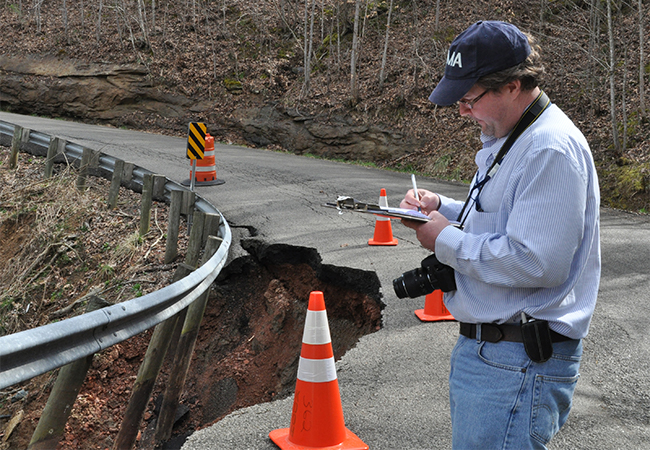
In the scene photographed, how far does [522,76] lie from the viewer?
189 cm

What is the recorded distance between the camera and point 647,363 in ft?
14.8

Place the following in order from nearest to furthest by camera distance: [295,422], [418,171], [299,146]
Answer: [295,422]
[418,171]
[299,146]

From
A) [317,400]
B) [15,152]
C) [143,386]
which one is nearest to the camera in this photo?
[317,400]

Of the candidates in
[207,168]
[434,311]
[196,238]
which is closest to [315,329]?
[434,311]

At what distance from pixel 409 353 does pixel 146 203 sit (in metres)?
5.40

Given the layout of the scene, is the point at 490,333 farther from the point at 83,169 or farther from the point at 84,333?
the point at 83,169

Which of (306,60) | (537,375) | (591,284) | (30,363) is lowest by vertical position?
(30,363)

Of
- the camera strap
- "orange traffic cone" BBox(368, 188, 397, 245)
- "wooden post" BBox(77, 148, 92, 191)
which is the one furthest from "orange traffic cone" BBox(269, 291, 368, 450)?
"wooden post" BBox(77, 148, 92, 191)

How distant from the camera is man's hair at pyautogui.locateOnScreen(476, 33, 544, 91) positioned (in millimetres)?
1878

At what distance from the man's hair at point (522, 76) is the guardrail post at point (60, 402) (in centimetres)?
250

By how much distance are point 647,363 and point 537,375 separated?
336 centimetres

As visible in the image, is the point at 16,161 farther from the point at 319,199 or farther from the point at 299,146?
the point at 299,146

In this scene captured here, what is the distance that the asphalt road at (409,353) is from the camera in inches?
140

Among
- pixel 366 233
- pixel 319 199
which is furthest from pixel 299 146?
pixel 366 233
